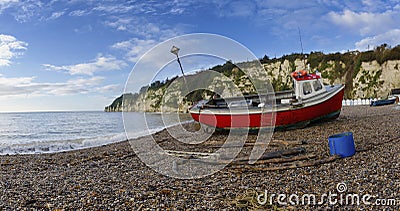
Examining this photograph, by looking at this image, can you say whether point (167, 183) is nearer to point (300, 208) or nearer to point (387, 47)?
point (300, 208)

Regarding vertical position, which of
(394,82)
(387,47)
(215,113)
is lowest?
(215,113)

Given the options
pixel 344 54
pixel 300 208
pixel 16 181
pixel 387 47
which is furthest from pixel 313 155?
pixel 344 54

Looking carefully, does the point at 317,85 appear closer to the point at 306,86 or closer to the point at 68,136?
the point at 306,86

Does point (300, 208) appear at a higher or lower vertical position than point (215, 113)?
lower

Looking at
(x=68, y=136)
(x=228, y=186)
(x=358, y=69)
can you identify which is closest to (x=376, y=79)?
(x=358, y=69)

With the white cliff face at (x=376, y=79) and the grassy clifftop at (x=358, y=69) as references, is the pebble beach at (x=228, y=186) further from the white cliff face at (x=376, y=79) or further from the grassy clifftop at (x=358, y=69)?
the white cliff face at (x=376, y=79)

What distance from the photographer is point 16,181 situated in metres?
7.92

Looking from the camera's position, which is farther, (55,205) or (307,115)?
(307,115)

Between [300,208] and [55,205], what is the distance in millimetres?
4094
